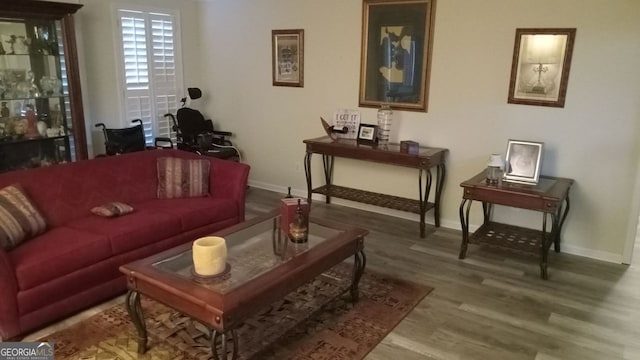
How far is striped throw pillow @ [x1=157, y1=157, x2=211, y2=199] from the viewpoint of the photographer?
3.91m

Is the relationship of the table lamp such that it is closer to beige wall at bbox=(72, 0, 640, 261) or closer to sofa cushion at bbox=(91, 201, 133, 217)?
beige wall at bbox=(72, 0, 640, 261)

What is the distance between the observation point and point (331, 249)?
2.75 meters

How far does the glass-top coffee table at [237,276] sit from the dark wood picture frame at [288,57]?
263 centimetres

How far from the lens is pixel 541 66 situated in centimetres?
389

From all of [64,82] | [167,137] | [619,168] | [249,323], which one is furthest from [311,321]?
[167,137]

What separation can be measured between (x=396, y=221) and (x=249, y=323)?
231 cm

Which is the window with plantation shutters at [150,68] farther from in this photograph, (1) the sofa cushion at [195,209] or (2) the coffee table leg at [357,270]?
(2) the coffee table leg at [357,270]

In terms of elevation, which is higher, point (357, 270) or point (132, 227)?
point (132, 227)

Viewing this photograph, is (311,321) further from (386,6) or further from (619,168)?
(386,6)

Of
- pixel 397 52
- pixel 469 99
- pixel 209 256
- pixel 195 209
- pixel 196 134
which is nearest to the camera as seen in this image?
pixel 209 256

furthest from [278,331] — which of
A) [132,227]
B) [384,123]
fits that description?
[384,123]

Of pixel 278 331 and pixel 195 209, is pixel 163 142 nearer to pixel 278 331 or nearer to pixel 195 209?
pixel 195 209

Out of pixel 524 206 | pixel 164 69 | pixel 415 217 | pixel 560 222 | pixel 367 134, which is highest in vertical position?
pixel 164 69

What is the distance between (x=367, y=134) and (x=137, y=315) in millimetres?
2859
